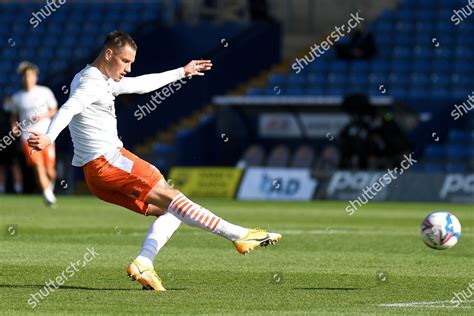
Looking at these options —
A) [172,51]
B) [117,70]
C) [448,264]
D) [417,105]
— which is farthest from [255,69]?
[117,70]

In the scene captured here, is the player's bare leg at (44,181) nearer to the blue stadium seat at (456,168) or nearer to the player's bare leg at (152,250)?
the blue stadium seat at (456,168)

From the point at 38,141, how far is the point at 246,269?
3.47 m

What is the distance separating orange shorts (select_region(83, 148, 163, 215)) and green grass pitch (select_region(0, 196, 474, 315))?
31.0 inches

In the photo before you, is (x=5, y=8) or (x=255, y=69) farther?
(x=5, y=8)

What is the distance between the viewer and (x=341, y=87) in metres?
34.1

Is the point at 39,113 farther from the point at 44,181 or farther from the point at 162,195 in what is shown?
the point at 162,195

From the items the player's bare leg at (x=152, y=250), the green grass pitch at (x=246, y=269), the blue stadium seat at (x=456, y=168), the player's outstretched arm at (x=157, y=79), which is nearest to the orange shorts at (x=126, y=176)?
the player's bare leg at (x=152, y=250)

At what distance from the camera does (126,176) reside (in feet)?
34.6

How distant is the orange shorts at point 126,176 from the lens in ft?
34.5

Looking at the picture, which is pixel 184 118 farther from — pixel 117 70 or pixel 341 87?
pixel 117 70

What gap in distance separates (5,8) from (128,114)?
28.2 feet

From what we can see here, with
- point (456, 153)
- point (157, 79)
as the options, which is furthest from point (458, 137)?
point (157, 79)

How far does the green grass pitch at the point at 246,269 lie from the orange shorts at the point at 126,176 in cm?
79

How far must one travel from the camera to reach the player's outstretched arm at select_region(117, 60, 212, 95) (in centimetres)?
1093
